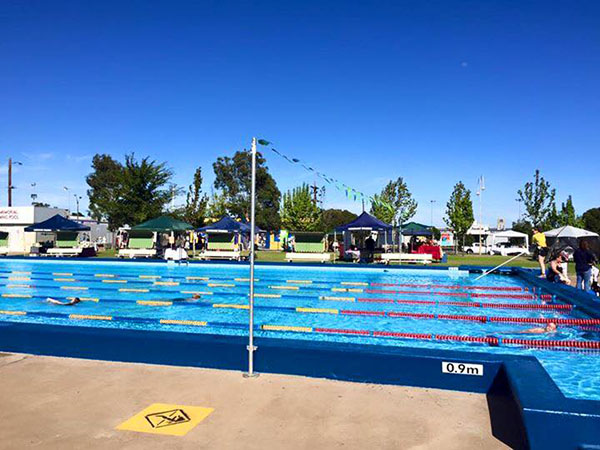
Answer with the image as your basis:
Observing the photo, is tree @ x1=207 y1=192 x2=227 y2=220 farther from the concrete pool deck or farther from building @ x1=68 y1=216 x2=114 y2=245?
the concrete pool deck

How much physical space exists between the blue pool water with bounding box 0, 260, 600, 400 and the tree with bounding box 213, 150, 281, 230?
42.6m

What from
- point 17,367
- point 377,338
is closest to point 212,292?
point 377,338

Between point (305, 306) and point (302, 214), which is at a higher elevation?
point (302, 214)

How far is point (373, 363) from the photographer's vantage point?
429cm

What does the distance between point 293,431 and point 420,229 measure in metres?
21.5

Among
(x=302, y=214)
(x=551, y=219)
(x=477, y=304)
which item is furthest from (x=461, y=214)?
(x=477, y=304)

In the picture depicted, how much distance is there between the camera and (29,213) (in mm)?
39312

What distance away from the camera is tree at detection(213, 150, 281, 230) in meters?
60.7

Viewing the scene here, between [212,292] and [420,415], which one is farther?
[212,292]

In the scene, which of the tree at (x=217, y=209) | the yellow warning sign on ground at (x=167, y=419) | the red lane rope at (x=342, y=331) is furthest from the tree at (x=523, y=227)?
the yellow warning sign on ground at (x=167, y=419)

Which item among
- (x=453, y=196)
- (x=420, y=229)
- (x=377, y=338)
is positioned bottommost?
(x=377, y=338)

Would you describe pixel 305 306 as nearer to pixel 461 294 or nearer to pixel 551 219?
pixel 461 294

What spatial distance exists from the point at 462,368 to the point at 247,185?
60350mm

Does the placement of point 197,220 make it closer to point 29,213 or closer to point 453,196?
point 29,213
